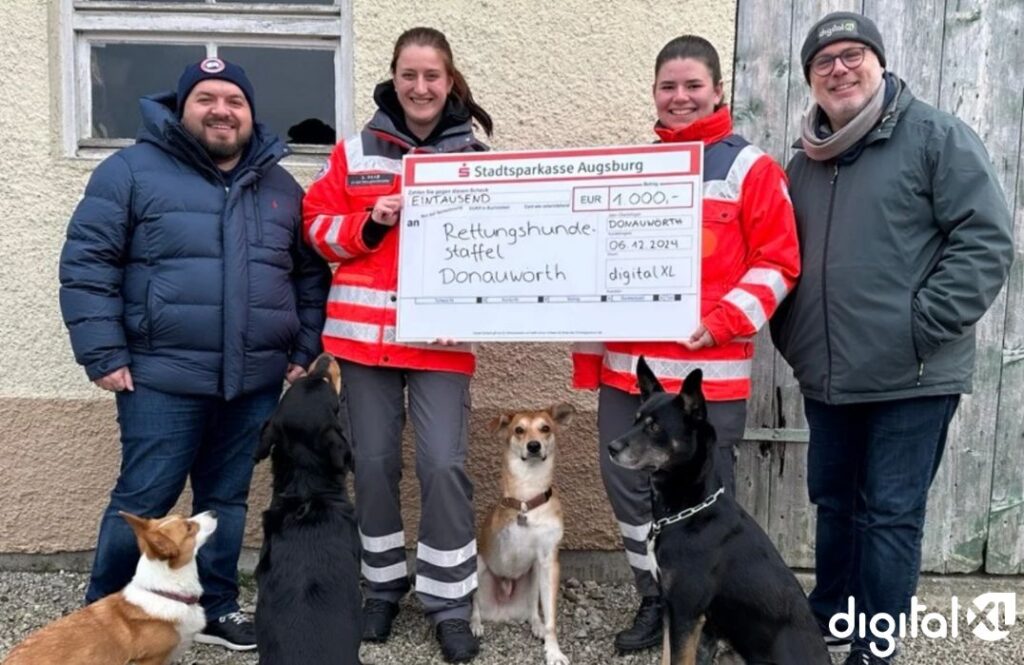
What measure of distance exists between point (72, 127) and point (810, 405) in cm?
367

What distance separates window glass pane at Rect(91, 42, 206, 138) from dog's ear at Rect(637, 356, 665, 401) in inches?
110

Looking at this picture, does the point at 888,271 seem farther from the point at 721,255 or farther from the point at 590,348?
the point at 590,348

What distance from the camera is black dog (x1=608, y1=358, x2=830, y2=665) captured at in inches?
110

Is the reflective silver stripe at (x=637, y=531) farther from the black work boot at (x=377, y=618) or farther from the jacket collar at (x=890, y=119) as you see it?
the jacket collar at (x=890, y=119)

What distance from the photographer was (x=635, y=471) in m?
3.44

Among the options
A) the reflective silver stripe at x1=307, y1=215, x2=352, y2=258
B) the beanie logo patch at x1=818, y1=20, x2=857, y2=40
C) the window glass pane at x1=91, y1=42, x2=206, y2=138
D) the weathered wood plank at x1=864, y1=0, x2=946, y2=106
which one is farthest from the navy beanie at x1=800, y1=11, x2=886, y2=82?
the window glass pane at x1=91, y1=42, x2=206, y2=138

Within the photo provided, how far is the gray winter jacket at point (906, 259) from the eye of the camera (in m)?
2.83

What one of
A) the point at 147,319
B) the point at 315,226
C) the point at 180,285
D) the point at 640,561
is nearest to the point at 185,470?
the point at 147,319

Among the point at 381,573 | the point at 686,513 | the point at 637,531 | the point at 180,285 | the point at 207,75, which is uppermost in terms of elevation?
the point at 207,75

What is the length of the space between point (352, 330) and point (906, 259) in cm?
212

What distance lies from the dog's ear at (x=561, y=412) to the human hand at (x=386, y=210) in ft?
3.79

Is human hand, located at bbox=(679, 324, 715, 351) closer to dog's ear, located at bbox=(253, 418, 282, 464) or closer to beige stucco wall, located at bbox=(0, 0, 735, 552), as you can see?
beige stucco wall, located at bbox=(0, 0, 735, 552)

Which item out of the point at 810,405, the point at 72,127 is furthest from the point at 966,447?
the point at 72,127

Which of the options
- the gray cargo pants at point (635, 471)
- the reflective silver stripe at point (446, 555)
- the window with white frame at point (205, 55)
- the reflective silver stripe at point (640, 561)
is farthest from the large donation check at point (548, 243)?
the window with white frame at point (205, 55)
